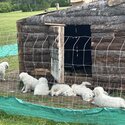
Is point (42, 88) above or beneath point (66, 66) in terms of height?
beneath

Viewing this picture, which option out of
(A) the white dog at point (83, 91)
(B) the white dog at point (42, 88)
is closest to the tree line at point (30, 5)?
(B) the white dog at point (42, 88)

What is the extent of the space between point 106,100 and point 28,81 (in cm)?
297

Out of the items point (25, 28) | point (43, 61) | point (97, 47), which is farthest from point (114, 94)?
point (25, 28)

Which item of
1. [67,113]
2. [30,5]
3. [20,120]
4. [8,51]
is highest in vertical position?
[30,5]

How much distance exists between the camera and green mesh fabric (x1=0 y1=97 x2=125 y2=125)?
9.53 m

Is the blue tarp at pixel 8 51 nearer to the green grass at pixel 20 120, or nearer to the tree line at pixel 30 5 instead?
the green grass at pixel 20 120

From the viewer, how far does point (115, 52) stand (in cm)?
1271

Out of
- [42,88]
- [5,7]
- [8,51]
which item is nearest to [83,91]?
[42,88]

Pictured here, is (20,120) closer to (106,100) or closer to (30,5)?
(106,100)

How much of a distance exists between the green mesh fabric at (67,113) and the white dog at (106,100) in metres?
1.23

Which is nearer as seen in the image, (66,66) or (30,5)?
(66,66)

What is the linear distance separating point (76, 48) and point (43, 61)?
281cm

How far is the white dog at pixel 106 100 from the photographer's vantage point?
10898 mm

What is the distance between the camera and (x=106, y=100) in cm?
1120
